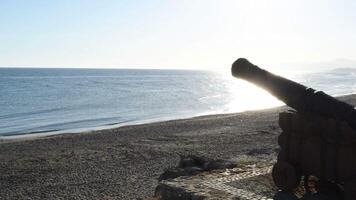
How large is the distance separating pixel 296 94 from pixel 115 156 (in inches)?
545

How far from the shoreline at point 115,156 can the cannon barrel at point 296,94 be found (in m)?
6.06

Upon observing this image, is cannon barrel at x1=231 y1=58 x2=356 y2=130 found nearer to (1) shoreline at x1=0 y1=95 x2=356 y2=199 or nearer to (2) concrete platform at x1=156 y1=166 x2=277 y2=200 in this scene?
(2) concrete platform at x1=156 y1=166 x2=277 y2=200

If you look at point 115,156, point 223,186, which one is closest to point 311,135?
point 223,186

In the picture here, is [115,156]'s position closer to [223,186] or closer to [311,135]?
[223,186]

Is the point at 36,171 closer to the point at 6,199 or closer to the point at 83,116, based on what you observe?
the point at 6,199

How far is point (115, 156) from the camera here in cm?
2144

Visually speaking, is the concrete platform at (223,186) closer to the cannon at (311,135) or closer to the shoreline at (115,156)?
the cannon at (311,135)

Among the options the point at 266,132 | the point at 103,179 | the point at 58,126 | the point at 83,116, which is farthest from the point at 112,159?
the point at 83,116

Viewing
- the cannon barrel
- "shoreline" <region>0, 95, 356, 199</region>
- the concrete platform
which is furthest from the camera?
"shoreline" <region>0, 95, 356, 199</region>

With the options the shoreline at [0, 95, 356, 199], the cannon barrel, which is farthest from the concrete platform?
the shoreline at [0, 95, 356, 199]

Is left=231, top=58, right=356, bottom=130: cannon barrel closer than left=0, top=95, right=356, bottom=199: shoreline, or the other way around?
left=231, top=58, right=356, bottom=130: cannon barrel

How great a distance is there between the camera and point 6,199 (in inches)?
593

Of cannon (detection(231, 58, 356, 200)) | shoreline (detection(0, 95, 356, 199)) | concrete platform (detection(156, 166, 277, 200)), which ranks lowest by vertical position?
shoreline (detection(0, 95, 356, 199))

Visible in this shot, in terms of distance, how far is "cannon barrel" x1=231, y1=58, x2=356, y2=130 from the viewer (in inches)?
316
